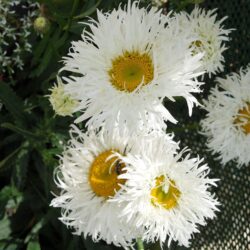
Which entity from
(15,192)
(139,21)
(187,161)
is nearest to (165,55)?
(139,21)

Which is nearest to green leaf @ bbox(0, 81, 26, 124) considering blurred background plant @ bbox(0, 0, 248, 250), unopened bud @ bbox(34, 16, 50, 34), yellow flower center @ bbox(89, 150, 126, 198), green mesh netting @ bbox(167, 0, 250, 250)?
blurred background plant @ bbox(0, 0, 248, 250)

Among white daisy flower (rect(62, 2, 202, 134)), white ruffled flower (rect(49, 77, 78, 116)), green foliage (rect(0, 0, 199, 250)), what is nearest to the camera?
white daisy flower (rect(62, 2, 202, 134))

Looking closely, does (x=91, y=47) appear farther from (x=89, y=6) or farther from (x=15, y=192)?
(x=15, y=192)

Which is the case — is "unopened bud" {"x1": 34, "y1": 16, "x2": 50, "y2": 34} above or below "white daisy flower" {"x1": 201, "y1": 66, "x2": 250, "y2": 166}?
above

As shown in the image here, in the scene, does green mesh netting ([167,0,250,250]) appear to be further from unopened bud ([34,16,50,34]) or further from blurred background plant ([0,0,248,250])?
unopened bud ([34,16,50,34])

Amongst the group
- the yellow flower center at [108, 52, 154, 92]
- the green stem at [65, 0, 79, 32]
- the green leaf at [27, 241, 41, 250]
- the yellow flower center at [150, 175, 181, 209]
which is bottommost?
the green leaf at [27, 241, 41, 250]

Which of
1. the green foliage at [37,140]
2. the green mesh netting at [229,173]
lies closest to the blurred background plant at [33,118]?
the green foliage at [37,140]

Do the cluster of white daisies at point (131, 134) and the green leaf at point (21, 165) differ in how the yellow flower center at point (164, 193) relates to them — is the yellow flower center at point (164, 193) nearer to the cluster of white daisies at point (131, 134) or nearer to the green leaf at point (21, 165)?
the cluster of white daisies at point (131, 134)

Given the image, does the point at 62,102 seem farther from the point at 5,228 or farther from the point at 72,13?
the point at 5,228
